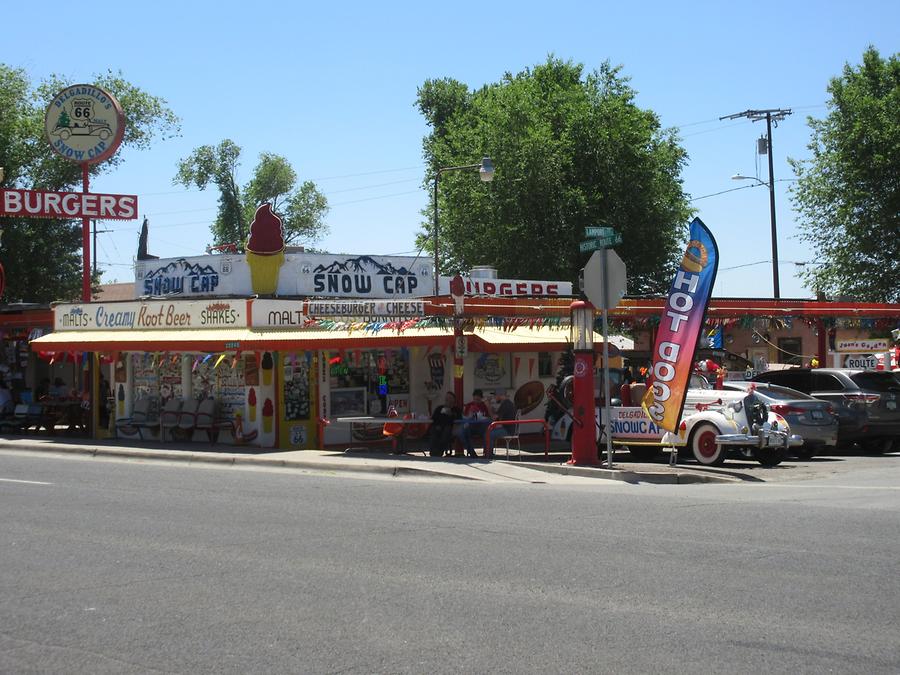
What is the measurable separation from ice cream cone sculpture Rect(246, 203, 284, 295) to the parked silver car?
12.5m

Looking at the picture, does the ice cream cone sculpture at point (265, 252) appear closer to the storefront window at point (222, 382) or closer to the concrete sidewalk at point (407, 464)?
the storefront window at point (222, 382)

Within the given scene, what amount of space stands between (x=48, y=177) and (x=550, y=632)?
39979mm

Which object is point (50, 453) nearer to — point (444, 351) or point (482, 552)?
point (444, 351)

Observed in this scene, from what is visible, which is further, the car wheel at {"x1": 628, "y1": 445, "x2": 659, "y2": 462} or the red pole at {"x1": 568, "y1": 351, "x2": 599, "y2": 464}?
the car wheel at {"x1": 628, "y1": 445, "x2": 659, "y2": 462}

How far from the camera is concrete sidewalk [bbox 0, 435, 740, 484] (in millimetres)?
16438

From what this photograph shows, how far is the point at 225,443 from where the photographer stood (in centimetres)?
2344

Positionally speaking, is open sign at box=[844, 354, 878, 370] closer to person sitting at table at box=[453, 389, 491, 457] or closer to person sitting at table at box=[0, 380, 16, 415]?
person sitting at table at box=[453, 389, 491, 457]

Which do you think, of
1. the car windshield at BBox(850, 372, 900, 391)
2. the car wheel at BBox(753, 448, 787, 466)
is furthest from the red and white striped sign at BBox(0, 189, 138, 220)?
the car windshield at BBox(850, 372, 900, 391)

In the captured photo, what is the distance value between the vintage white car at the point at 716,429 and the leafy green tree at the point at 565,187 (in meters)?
24.7

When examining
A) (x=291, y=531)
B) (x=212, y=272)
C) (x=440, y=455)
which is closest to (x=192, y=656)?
(x=291, y=531)

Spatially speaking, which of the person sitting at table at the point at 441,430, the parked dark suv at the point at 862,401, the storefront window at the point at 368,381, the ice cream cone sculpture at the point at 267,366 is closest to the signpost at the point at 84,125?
the ice cream cone sculpture at the point at 267,366

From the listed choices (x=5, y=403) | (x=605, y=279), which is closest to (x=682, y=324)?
(x=605, y=279)

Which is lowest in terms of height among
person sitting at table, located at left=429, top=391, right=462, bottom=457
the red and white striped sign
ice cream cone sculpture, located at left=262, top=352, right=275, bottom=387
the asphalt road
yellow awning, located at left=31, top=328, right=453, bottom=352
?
the asphalt road

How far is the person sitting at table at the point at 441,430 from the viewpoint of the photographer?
65.7ft
